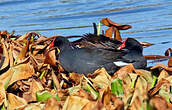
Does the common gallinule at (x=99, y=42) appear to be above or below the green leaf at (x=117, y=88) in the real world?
below

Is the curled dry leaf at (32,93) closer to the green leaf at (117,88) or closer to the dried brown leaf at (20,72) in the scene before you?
the dried brown leaf at (20,72)

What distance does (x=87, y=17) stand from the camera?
9891mm

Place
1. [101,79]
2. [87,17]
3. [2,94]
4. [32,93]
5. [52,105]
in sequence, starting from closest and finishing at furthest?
[52,105] < [2,94] < [32,93] < [101,79] < [87,17]

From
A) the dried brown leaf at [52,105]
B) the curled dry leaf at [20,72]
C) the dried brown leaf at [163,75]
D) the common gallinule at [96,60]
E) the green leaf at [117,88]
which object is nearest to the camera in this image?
the dried brown leaf at [52,105]

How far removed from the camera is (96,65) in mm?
5246

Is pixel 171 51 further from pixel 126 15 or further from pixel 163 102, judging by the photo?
pixel 126 15

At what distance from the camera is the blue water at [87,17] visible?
7.83 meters

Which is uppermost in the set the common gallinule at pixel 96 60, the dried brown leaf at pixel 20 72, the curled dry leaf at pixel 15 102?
the dried brown leaf at pixel 20 72

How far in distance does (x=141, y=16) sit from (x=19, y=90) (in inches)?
234

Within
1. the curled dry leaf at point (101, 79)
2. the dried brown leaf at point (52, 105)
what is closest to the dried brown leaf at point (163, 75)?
the curled dry leaf at point (101, 79)

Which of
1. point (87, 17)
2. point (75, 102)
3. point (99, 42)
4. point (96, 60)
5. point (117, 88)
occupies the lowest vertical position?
point (87, 17)

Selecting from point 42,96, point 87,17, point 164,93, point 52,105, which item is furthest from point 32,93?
point 87,17

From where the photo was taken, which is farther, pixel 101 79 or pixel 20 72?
pixel 101 79

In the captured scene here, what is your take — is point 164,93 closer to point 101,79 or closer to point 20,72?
point 101,79
